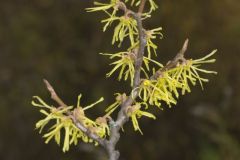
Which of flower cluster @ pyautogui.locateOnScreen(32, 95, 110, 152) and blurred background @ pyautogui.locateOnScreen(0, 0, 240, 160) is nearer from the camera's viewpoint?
flower cluster @ pyautogui.locateOnScreen(32, 95, 110, 152)

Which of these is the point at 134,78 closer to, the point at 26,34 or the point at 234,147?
the point at 234,147

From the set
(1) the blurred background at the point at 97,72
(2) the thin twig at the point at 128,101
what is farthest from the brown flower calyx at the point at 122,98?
(1) the blurred background at the point at 97,72

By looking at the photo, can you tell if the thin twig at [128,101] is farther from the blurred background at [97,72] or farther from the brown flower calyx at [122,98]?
the blurred background at [97,72]

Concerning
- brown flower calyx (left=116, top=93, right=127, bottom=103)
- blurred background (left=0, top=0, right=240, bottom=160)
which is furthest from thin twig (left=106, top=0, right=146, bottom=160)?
blurred background (left=0, top=0, right=240, bottom=160)

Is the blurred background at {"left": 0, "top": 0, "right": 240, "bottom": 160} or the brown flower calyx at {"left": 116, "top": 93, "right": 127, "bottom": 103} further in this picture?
the blurred background at {"left": 0, "top": 0, "right": 240, "bottom": 160}

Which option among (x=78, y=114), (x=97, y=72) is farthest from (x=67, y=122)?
(x=97, y=72)

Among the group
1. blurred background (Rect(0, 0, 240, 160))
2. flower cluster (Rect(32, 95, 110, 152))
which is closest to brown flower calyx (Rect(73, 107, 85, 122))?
flower cluster (Rect(32, 95, 110, 152))

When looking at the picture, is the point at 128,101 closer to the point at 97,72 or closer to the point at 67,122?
the point at 67,122

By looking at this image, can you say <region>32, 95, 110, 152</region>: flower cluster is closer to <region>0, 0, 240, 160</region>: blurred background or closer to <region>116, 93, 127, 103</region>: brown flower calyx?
<region>116, 93, 127, 103</region>: brown flower calyx
